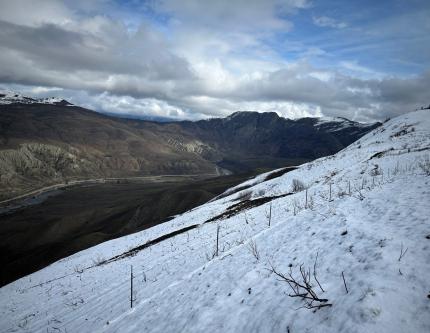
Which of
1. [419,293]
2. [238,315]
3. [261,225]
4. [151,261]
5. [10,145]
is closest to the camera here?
[419,293]

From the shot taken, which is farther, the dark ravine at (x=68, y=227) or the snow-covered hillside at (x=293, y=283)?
the dark ravine at (x=68, y=227)

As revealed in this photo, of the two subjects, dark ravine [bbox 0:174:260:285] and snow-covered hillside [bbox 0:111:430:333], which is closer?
snow-covered hillside [bbox 0:111:430:333]

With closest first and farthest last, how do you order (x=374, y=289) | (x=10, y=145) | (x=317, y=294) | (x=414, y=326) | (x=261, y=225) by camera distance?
(x=414, y=326) → (x=374, y=289) → (x=317, y=294) → (x=261, y=225) → (x=10, y=145)

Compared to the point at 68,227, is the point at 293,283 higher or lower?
higher

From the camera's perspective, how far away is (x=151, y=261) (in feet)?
45.8

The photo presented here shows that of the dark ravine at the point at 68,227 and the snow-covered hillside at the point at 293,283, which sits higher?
the snow-covered hillside at the point at 293,283

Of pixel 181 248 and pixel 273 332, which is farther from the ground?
pixel 273 332

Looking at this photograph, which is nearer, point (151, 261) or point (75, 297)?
point (75, 297)

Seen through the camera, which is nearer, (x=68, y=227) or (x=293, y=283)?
(x=293, y=283)

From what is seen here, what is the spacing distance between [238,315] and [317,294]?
5.34ft

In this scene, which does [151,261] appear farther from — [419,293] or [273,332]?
[419,293]

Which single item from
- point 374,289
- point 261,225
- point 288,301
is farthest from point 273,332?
point 261,225

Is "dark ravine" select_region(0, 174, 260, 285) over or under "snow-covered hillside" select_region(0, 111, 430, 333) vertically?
under

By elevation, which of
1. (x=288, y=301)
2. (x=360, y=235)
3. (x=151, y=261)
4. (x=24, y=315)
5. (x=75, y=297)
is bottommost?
(x=24, y=315)
